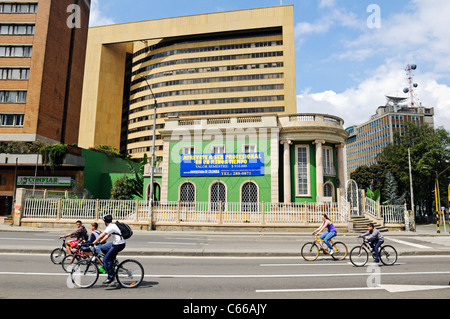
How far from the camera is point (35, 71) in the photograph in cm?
3956

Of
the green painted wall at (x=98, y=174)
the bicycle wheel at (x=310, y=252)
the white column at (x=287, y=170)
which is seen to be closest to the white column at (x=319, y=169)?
the white column at (x=287, y=170)

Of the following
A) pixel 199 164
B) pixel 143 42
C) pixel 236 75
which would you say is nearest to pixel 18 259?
pixel 199 164

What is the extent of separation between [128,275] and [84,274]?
108cm

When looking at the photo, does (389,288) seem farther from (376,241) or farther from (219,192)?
(219,192)

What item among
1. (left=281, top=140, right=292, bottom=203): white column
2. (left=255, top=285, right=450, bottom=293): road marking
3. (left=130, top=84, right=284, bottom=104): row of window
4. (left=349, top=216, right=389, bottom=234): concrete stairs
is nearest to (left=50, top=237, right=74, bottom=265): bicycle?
(left=255, top=285, right=450, bottom=293): road marking

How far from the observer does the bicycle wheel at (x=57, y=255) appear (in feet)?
31.3

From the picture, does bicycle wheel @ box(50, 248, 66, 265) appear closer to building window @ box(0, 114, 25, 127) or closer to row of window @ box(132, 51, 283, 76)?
building window @ box(0, 114, 25, 127)

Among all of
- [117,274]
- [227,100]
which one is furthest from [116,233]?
[227,100]

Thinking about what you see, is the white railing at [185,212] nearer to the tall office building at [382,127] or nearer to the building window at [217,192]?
the building window at [217,192]

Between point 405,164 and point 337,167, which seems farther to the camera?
point 405,164

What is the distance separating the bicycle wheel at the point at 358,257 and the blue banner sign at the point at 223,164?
1734 cm

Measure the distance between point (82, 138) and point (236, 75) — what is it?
39998 mm

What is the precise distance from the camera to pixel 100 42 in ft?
242
